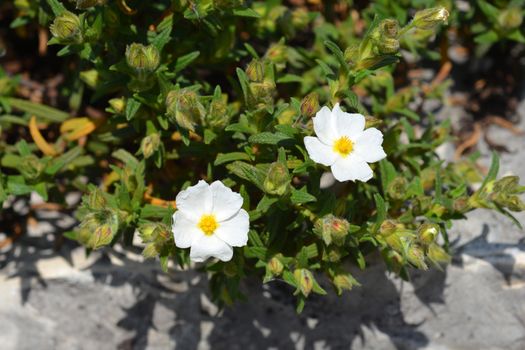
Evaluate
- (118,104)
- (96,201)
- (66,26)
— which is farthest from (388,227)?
(66,26)

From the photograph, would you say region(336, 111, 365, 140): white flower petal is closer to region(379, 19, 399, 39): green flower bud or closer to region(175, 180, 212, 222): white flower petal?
region(379, 19, 399, 39): green flower bud

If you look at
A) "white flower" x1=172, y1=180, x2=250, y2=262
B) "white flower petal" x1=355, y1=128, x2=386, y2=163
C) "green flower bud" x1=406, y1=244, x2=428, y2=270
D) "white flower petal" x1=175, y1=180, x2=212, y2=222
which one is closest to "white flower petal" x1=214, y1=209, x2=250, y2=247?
"white flower" x1=172, y1=180, x2=250, y2=262

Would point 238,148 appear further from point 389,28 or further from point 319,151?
point 389,28

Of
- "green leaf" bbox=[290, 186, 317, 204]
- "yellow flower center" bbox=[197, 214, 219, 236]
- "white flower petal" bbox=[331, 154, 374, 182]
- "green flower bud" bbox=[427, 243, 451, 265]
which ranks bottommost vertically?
"green flower bud" bbox=[427, 243, 451, 265]

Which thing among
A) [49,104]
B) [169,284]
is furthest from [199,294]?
[49,104]

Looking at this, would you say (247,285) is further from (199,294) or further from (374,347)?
(374,347)

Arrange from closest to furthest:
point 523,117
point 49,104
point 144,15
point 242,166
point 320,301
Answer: point 242,166 < point 144,15 < point 320,301 < point 49,104 < point 523,117
